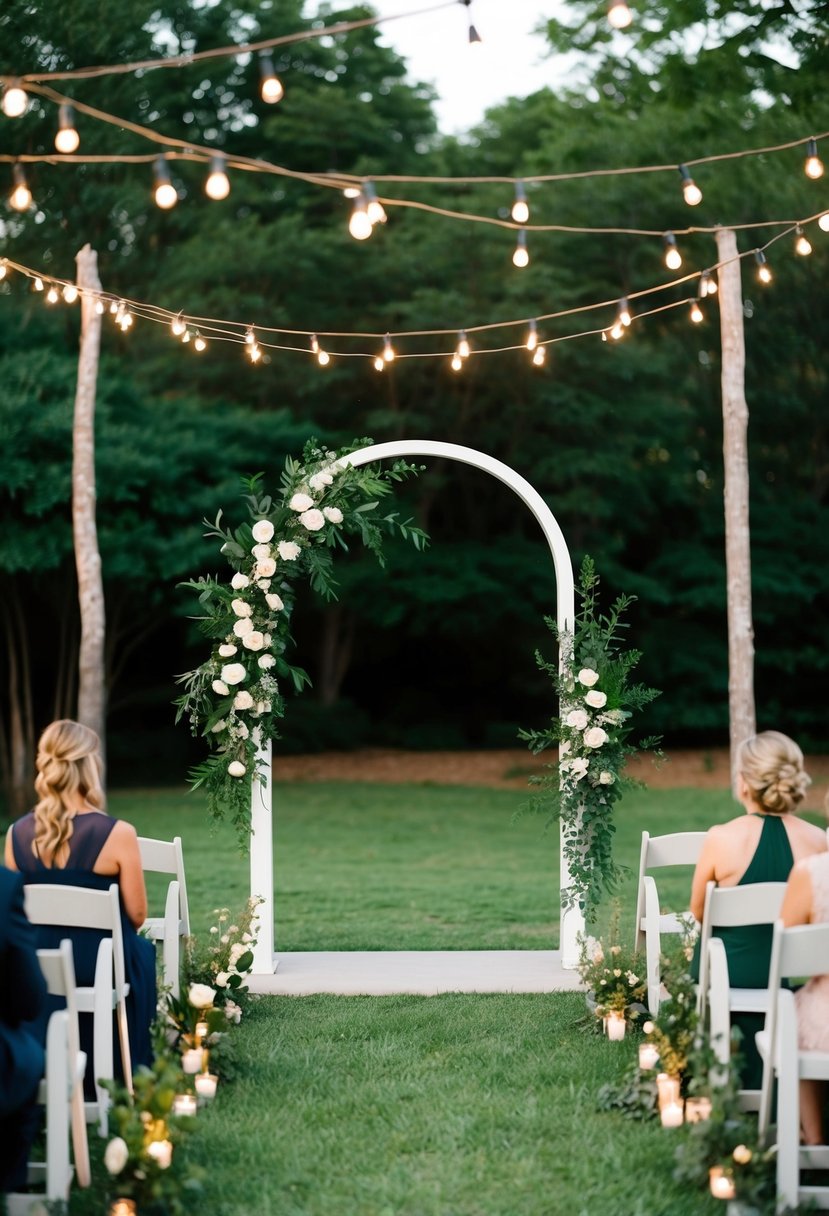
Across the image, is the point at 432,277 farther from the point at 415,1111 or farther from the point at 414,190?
the point at 415,1111

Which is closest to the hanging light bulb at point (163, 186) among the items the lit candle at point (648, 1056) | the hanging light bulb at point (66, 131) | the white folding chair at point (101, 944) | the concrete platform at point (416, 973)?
the hanging light bulb at point (66, 131)

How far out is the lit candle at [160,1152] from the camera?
3.43 metres

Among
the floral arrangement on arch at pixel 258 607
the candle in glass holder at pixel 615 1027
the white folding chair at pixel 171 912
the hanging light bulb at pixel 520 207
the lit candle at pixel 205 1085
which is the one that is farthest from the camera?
the floral arrangement on arch at pixel 258 607

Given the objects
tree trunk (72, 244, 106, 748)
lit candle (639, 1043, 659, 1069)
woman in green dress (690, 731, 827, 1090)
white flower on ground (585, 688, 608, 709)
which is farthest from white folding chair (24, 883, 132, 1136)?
tree trunk (72, 244, 106, 748)

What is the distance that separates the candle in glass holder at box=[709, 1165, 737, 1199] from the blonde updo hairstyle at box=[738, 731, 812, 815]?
4.10ft

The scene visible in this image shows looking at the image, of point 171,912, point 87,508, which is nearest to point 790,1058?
point 171,912

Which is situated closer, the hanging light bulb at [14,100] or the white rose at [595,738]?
the hanging light bulb at [14,100]

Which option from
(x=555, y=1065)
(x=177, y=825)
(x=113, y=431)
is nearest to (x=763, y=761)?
(x=555, y=1065)

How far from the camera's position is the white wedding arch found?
6.89 meters

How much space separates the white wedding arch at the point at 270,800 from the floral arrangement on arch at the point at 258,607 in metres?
0.08

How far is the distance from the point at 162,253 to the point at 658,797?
38.6 feet

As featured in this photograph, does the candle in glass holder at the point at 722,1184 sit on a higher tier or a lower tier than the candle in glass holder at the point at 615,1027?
higher

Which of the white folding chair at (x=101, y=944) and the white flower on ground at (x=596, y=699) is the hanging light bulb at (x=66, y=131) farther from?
the white flower on ground at (x=596, y=699)

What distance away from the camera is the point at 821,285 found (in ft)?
73.0
